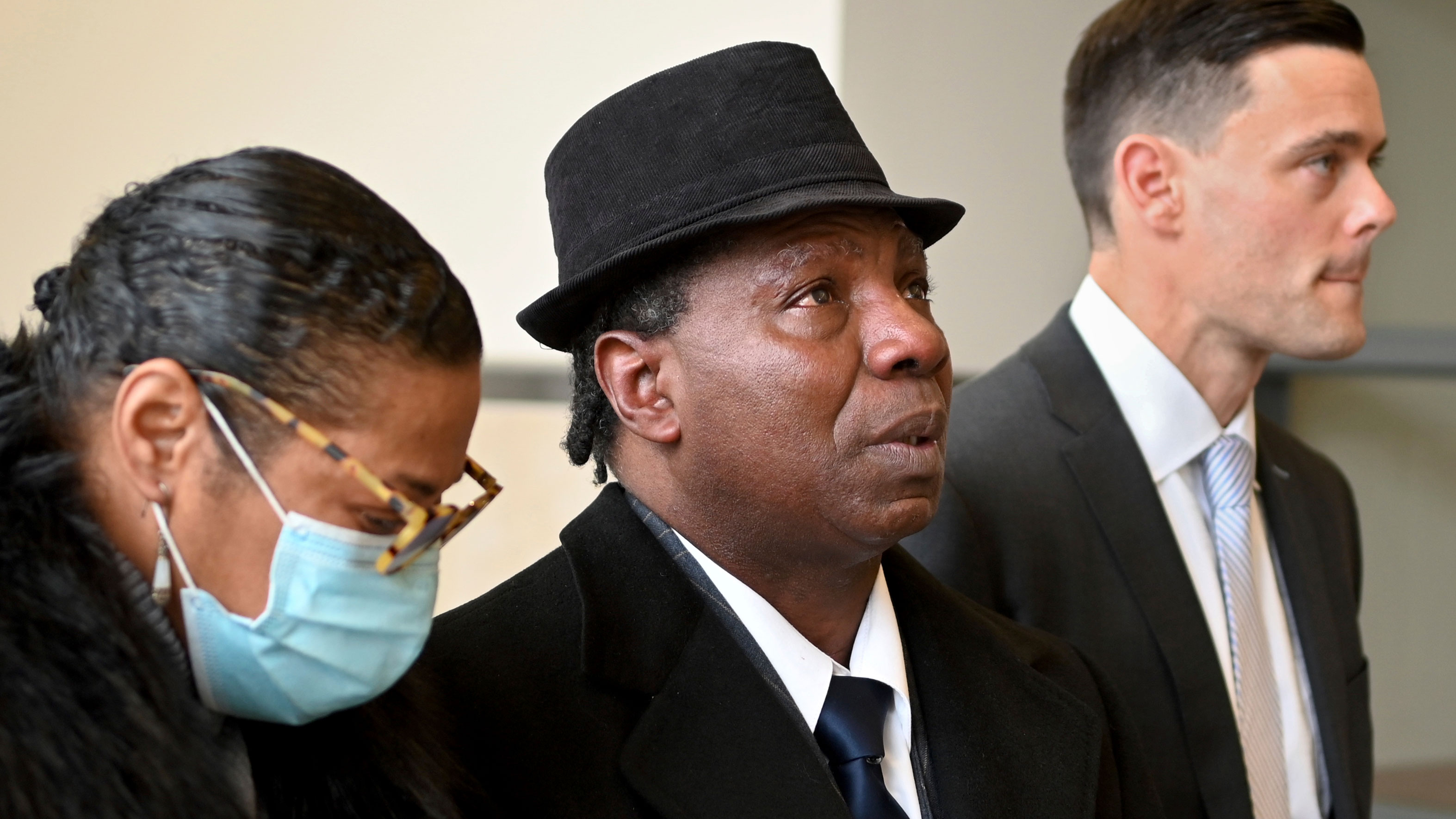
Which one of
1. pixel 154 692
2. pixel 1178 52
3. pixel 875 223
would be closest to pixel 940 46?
pixel 1178 52

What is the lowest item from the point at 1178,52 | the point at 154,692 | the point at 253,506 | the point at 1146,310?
the point at 154,692

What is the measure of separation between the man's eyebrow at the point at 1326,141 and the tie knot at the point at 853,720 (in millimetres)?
1377

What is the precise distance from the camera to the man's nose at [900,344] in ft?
5.50

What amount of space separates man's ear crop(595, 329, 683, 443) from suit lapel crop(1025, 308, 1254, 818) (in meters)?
0.94

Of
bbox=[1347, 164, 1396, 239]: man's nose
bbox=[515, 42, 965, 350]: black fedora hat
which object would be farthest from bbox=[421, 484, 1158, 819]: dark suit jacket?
bbox=[1347, 164, 1396, 239]: man's nose

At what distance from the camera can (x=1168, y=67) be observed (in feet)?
8.54

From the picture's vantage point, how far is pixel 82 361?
122 cm

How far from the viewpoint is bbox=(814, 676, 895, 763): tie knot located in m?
1.68

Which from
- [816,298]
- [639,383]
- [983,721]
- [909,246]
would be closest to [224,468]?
[639,383]

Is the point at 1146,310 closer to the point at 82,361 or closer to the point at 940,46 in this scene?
the point at 940,46

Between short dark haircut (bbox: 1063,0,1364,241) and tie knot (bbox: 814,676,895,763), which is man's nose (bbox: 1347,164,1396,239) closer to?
short dark haircut (bbox: 1063,0,1364,241)

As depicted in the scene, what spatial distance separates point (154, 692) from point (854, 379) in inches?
35.0

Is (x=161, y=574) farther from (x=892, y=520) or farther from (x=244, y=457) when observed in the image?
(x=892, y=520)

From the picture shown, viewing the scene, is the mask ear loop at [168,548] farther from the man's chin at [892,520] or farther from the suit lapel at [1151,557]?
the suit lapel at [1151,557]
